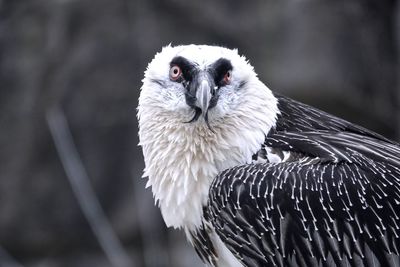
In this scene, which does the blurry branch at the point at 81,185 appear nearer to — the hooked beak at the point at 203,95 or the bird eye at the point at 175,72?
the bird eye at the point at 175,72

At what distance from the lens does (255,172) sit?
5.32m

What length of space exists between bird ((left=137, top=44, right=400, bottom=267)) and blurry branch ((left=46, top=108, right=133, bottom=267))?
4560mm

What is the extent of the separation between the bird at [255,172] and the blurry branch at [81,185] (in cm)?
456

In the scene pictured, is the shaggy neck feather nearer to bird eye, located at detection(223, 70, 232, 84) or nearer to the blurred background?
bird eye, located at detection(223, 70, 232, 84)

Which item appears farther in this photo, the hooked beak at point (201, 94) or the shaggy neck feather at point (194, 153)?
the shaggy neck feather at point (194, 153)

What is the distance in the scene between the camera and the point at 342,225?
5.28m

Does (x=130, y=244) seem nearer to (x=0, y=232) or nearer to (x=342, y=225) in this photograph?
(x=0, y=232)

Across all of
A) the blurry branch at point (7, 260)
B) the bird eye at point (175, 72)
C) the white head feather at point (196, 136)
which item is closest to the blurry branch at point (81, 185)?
the blurry branch at point (7, 260)

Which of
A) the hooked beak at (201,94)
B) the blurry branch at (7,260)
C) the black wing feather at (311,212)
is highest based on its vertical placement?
the hooked beak at (201,94)

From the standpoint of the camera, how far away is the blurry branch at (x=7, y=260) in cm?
1048

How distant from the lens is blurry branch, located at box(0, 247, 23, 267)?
10.5 metres

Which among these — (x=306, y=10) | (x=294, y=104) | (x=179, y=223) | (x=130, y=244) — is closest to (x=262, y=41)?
(x=306, y=10)

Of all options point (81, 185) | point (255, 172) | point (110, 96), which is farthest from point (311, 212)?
point (81, 185)

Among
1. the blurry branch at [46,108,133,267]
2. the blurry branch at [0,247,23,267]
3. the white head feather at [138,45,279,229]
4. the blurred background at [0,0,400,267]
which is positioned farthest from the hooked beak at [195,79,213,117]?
the blurry branch at [0,247,23,267]
